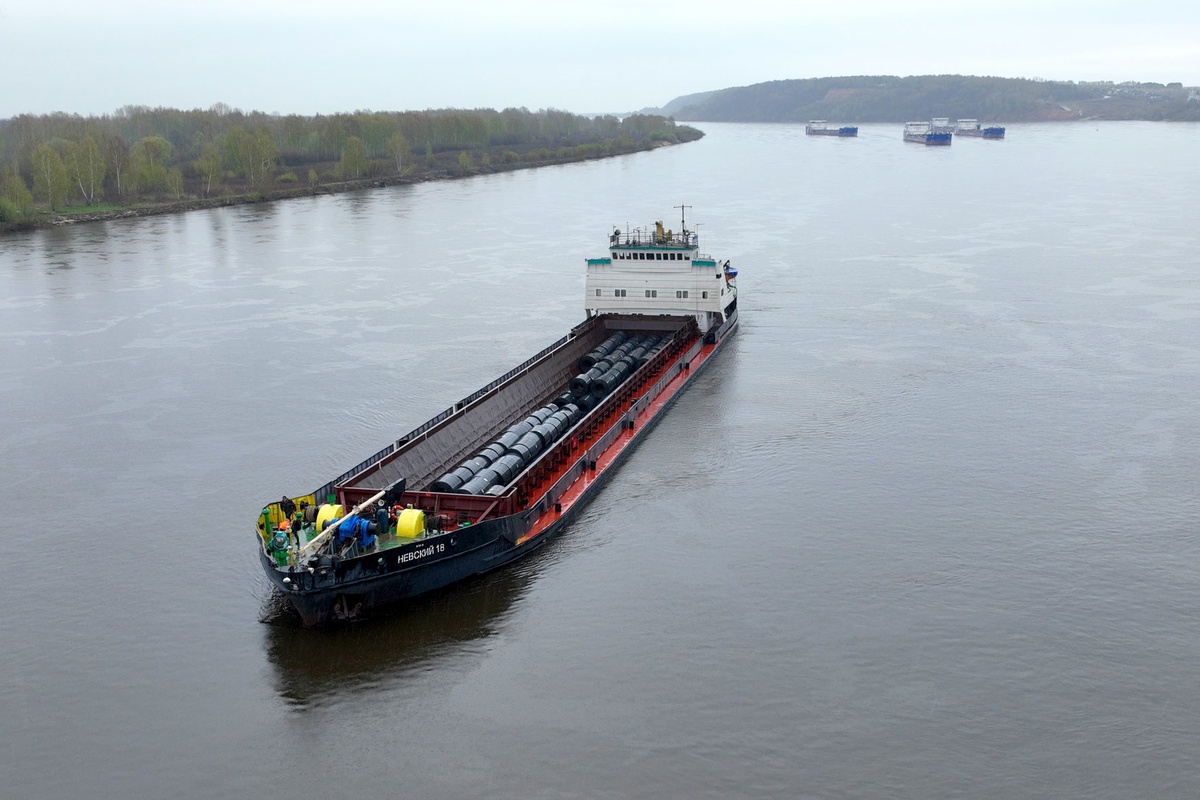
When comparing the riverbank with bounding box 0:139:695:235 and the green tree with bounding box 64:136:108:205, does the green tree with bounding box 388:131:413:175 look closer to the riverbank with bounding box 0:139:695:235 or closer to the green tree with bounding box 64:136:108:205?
the riverbank with bounding box 0:139:695:235

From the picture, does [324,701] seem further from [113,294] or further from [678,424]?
[113,294]

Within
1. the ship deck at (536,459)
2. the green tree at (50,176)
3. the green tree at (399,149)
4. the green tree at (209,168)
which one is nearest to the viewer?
the ship deck at (536,459)

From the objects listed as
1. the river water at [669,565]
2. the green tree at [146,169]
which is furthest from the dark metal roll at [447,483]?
the green tree at [146,169]

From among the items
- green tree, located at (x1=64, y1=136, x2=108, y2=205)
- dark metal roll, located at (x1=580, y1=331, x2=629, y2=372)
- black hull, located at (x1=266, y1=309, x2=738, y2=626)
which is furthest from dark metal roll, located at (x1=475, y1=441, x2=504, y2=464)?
green tree, located at (x1=64, y1=136, x2=108, y2=205)

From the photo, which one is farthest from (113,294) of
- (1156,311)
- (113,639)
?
(1156,311)

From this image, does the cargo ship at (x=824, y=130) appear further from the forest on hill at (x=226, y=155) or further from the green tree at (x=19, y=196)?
the green tree at (x=19, y=196)
